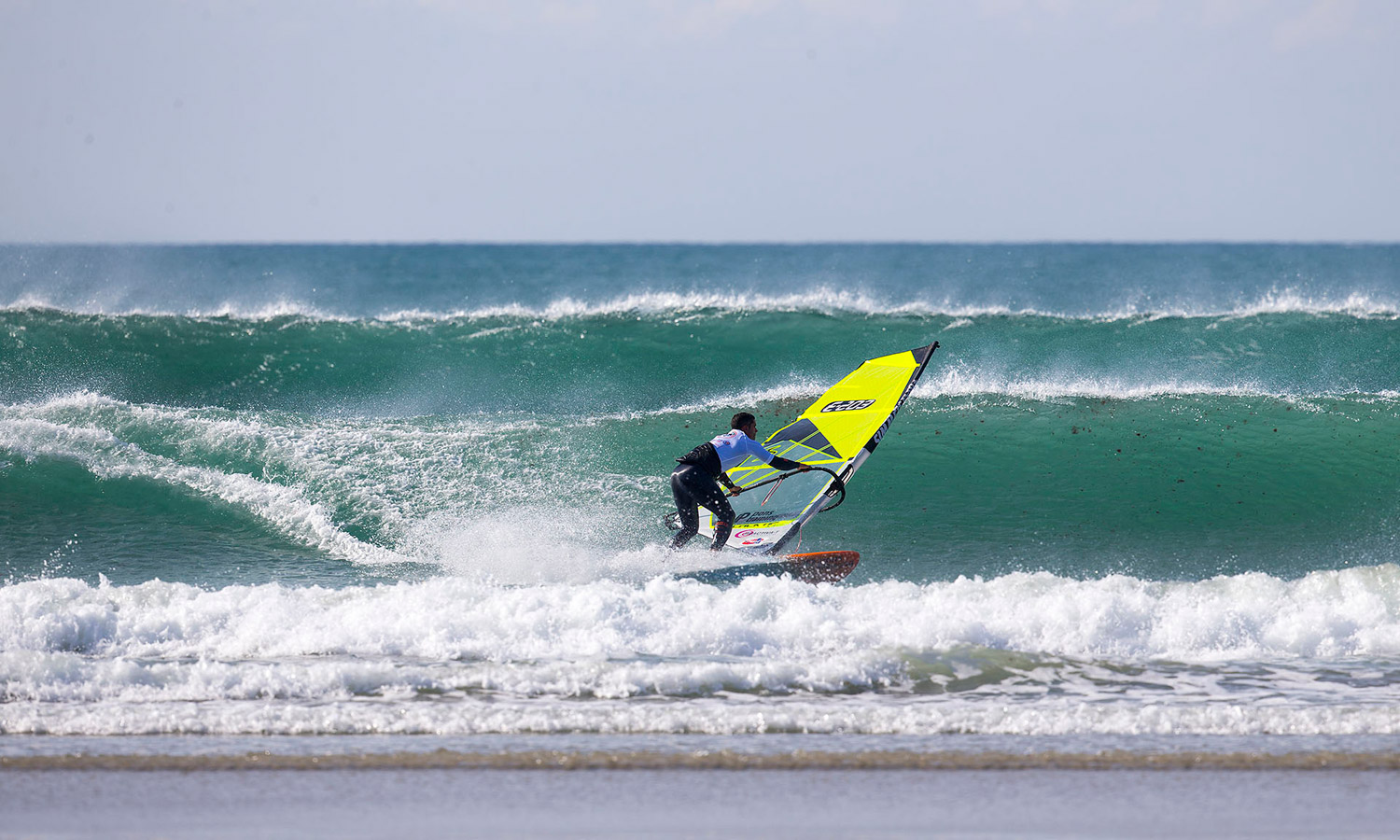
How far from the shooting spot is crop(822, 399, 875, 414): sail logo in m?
10.2

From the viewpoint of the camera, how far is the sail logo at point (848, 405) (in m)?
10.2

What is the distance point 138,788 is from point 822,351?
44.3ft

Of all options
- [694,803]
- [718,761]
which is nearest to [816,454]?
[718,761]

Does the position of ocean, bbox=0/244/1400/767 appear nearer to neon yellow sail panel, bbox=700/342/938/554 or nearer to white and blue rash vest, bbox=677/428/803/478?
neon yellow sail panel, bbox=700/342/938/554

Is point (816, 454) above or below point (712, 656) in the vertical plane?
above

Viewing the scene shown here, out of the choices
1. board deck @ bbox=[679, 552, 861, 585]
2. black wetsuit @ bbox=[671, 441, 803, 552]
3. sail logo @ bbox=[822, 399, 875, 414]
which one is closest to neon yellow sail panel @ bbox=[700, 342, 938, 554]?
sail logo @ bbox=[822, 399, 875, 414]

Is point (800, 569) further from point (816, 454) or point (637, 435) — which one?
point (637, 435)

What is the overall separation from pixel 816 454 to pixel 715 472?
1251 millimetres

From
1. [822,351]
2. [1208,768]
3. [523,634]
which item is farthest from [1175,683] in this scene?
[822,351]

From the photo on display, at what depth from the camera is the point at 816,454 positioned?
9.80 m

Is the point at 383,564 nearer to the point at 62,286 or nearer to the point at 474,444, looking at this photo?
the point at 474,444

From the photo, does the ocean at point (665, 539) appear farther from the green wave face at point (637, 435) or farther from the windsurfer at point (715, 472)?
the windsurfer at point (715, 472)

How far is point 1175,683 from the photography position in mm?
6605

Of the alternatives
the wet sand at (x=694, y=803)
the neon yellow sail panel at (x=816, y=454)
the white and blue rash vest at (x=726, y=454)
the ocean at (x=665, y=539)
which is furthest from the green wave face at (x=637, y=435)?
the wet sand at (x=694, y=803)
